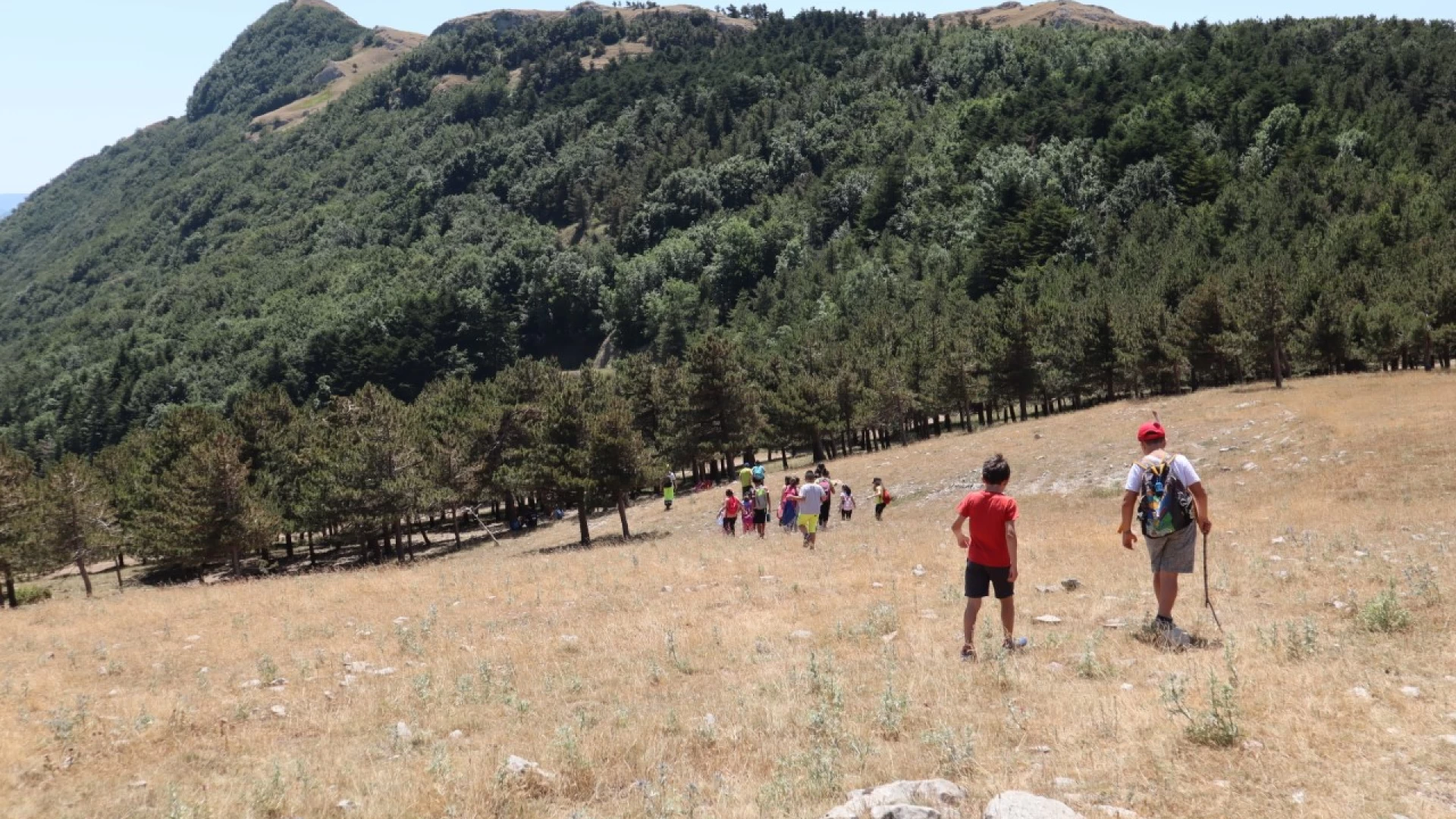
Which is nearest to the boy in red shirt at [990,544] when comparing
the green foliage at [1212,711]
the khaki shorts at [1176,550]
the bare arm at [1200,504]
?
the khaki shorts at [1176,550]

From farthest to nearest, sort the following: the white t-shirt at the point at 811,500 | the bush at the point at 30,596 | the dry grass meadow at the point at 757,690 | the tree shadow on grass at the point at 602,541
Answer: the bush at the point at 30,596
the tree shadow on grass at the point at 602,541
the white t-shirt at the point at 811,500
the dry grass meadow at the point at 757,690

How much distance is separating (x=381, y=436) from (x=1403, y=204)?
124293mm

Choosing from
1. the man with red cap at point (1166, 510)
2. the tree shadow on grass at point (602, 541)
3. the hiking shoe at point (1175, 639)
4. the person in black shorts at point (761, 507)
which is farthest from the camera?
the tree shadow on grass at point (602, 541)

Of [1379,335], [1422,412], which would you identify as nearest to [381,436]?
[1422,412]

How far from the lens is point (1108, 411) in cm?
5844

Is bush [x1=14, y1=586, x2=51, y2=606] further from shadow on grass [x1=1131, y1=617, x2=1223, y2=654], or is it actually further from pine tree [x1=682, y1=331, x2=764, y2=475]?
shadow on grass [x1=1131, y1=617, x2=1223, y2=654]

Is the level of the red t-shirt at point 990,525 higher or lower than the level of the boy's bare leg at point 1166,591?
higher

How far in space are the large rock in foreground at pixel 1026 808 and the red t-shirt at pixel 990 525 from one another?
4202 mm

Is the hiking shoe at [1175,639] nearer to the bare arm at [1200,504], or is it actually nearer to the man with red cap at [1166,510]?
the man with red cap at [1166,510]

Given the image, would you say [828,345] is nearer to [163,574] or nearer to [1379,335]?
[1379,335]

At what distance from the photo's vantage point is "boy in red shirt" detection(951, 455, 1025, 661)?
9.66 m

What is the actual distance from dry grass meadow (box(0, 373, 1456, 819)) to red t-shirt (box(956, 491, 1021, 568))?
1177 mm

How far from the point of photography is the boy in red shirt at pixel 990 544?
9.66m

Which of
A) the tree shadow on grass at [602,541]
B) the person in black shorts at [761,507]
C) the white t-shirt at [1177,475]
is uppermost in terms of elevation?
the white t-shirt at [1177,475]
